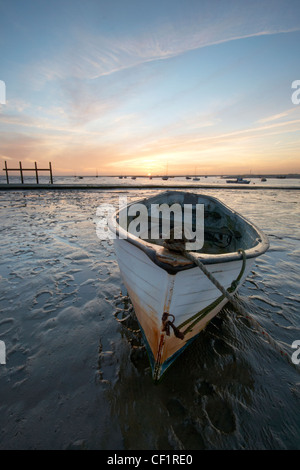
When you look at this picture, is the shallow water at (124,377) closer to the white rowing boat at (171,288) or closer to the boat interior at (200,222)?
the white rowing boat at (171,288)

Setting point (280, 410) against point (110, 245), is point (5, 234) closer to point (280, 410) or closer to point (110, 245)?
point (110, 245)

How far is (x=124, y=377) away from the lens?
8.54 feet

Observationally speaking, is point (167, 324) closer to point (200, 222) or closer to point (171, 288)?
point (171, 288)

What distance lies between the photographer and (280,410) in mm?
2311

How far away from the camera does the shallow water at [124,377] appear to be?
2.04 metres

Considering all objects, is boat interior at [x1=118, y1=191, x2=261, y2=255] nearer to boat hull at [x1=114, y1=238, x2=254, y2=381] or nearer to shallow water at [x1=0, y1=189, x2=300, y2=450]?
shallow water at [x1=0, y1=189, x2=300, y2=450]

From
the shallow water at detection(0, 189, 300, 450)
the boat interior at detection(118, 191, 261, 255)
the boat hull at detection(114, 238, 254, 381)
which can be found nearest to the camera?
the shallow water at detection(0, 189, 300, 450)

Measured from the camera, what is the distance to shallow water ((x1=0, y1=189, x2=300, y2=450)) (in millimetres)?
2035

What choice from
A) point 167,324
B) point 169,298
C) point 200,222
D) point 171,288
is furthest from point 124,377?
point 200,222

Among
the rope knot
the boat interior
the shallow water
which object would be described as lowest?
the shallow water

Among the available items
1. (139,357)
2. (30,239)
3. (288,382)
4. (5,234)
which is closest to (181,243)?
(139,357)

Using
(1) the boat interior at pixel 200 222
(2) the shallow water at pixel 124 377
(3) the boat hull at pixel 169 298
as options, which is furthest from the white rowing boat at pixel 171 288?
(1) the boat interior at pixel 200 222

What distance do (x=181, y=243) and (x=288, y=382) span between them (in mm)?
2524

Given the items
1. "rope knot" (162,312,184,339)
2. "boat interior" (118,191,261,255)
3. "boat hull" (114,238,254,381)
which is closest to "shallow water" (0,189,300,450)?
"boat hull" (114,238,254,381)
